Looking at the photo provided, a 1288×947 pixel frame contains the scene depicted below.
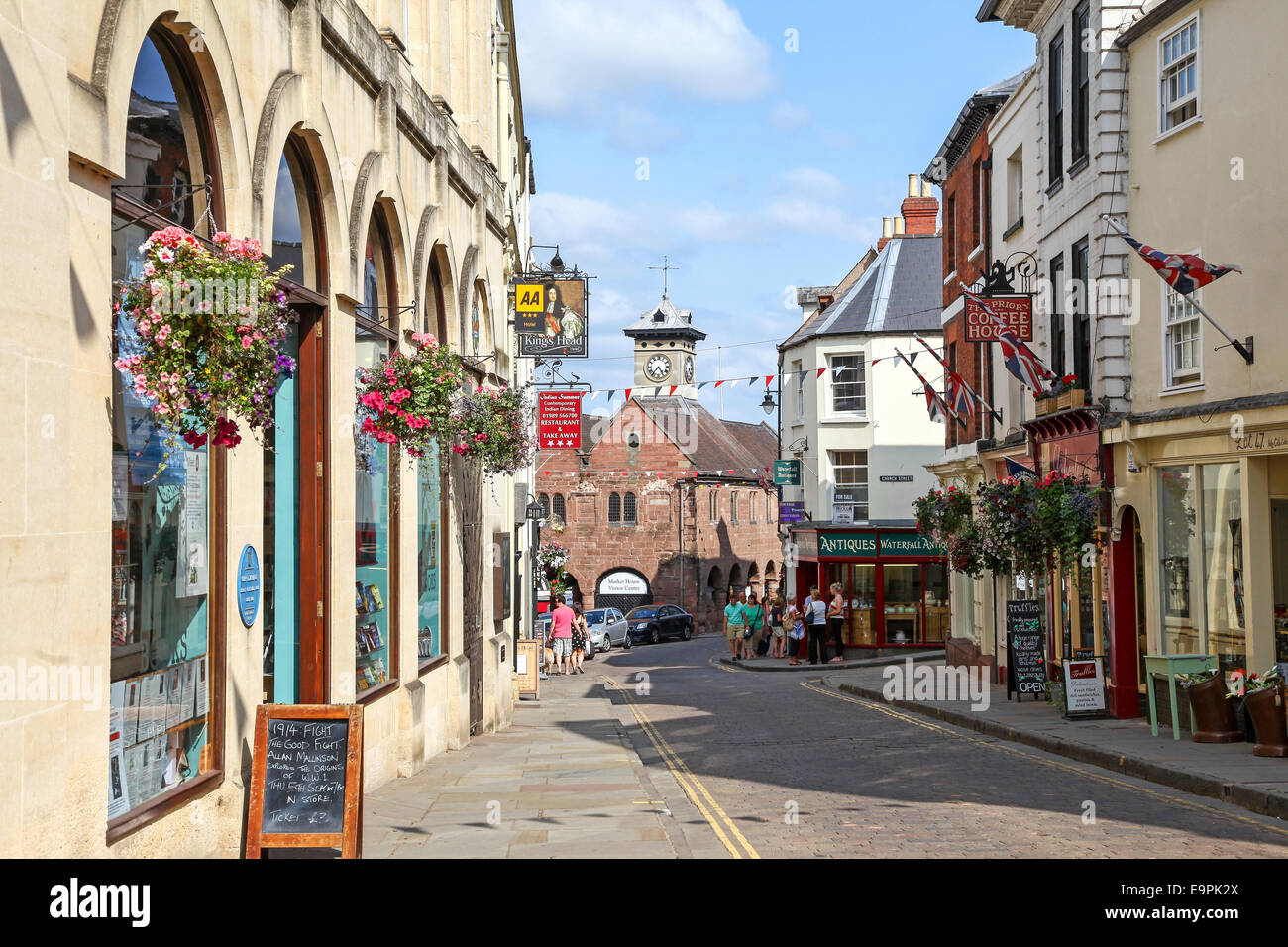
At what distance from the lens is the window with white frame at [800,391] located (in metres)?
44.9

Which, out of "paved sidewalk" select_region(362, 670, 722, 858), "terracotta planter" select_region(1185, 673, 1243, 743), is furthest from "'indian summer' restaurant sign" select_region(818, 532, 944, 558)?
"terracotta planter" select_region(1185, 673, 1243, 743)

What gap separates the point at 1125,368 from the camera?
18.4 metres

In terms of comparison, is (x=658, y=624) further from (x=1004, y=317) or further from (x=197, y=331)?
(x=197, y=331)

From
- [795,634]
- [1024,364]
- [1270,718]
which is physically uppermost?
[1024,364]

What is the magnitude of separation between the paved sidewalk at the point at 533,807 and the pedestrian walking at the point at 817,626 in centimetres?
1717

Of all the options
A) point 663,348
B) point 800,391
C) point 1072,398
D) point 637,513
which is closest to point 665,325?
point 663,348

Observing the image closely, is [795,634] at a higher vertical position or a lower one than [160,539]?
lower

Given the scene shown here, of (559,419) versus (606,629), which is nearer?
(559,419)

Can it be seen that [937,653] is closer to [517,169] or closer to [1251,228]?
[517,169]

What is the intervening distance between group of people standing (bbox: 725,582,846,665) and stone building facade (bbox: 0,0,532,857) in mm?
20679

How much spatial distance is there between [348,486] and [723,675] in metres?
23.5

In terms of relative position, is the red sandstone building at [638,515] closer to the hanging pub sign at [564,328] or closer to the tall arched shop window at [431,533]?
the hanging pub sign at [564,328]

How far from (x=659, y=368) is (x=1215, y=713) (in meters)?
89.1

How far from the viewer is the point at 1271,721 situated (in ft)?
42.9
